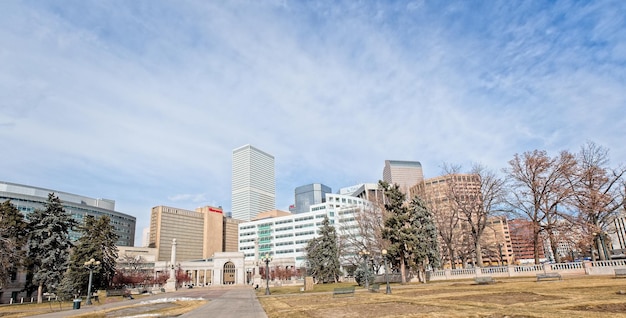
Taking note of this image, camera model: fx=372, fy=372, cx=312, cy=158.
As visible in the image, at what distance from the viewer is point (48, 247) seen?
163 ft

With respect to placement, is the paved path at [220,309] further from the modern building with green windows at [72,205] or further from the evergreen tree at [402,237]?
the modern building with green windows at [72,205]

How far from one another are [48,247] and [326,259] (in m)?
39.3

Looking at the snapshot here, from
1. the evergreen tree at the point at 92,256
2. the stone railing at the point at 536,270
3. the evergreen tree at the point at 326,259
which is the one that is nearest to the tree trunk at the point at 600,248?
the stone railing at the point at 536,270

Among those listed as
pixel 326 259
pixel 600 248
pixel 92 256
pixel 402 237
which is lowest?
pixel 326 259

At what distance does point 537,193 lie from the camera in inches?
1553

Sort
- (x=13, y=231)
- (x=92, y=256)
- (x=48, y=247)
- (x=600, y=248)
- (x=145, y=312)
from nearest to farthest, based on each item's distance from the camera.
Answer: (x=145, y=312)
(x=600, y=248)
(x=13, y=231)
(x=92, y=256)
(x=48, y=247)

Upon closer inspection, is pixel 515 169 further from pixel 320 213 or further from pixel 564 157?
pixel 320 213

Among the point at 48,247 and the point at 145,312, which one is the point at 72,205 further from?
the point at 145,312

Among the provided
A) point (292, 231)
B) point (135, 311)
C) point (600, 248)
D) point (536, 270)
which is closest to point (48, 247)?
point (135, 311)

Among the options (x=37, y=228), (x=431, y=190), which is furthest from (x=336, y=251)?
(x=37, y=228)

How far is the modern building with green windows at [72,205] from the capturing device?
125 metres

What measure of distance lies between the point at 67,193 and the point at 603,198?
7639 inches

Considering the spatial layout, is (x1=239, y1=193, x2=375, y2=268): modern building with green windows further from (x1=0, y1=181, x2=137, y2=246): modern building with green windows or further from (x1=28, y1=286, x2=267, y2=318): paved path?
(x1=28, y1=286, x2=267, y2=318): paved path

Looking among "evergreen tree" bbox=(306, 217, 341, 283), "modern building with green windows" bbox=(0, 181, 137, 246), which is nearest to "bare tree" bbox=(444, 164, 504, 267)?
"evergreen tree" bbox=(306, 217, 341, 283)
